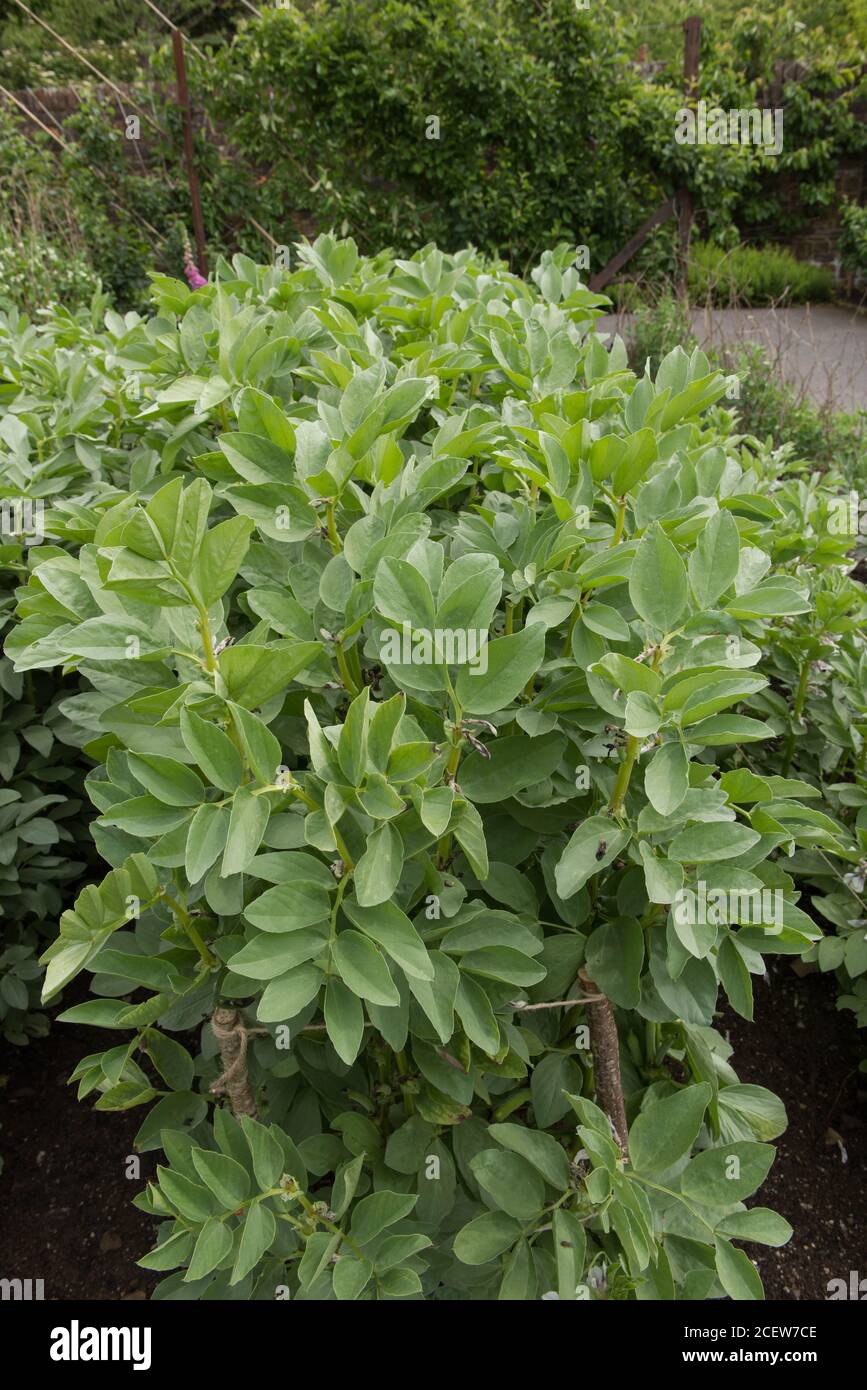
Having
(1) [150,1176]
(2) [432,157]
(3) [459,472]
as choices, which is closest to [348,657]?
(3) [459,472]

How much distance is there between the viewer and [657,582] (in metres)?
0.98

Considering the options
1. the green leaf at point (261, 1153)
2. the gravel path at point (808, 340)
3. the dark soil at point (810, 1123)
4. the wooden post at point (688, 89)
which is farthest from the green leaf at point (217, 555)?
the wooden post at point (688, 89)

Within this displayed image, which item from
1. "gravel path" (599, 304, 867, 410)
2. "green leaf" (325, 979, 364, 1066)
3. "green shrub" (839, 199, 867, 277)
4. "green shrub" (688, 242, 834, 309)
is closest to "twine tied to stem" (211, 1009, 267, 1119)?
"green leaf" (325, 979, 364, 1066)

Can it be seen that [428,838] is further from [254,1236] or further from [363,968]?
[254,1236]

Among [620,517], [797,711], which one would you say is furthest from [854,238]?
[620,517]

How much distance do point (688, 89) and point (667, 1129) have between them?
485 inches

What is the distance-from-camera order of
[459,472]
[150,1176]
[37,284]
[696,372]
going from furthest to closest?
[37,284], [150,1176], [696,372], [459,472]

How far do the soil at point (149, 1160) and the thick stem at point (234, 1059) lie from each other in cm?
101

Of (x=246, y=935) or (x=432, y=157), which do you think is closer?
(x=246, y=935)

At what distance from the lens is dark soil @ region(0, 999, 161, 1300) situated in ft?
6.29
